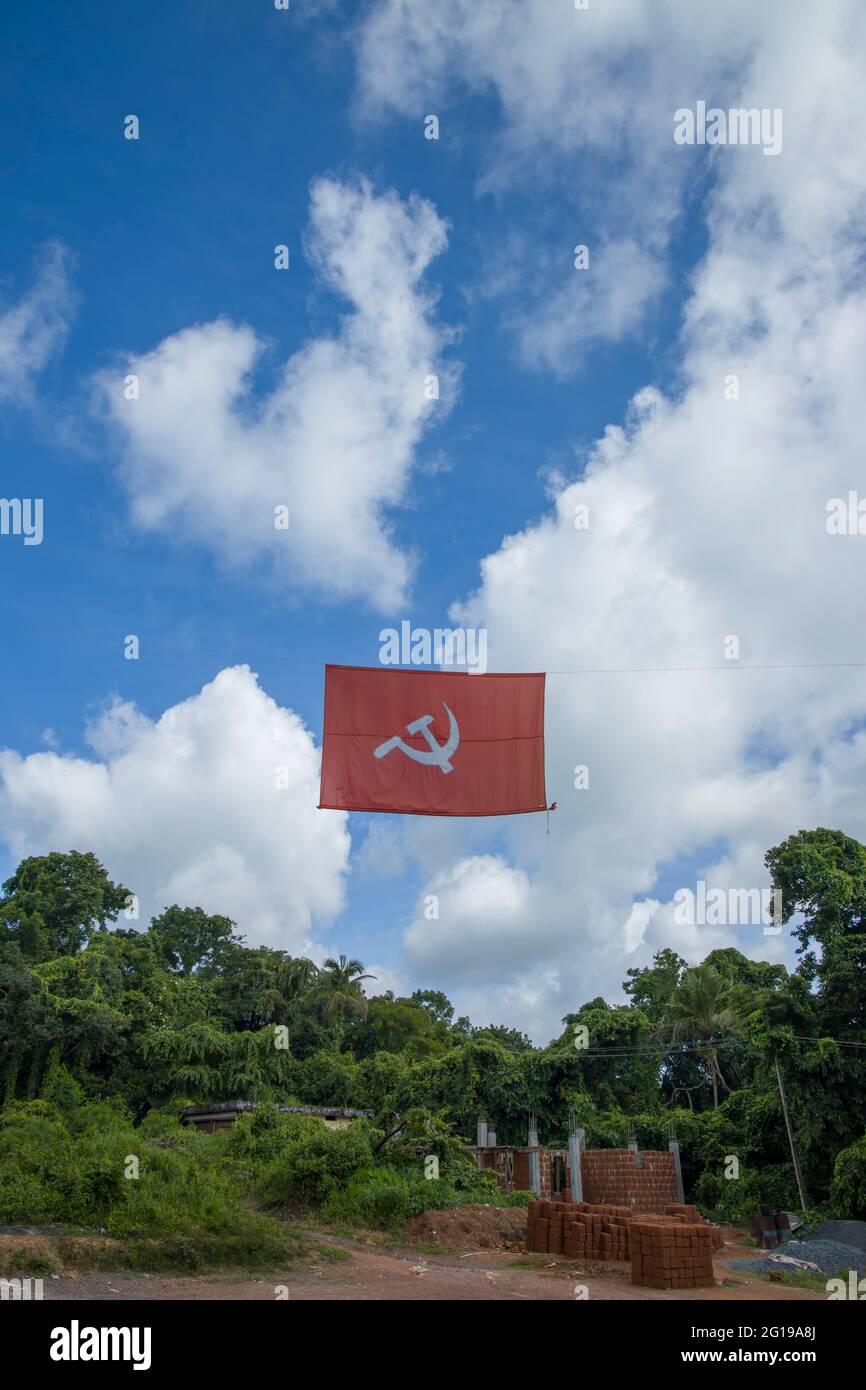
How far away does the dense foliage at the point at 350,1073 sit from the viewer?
16094mm

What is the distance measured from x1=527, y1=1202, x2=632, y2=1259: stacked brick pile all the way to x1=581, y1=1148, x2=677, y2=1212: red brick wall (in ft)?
19.4

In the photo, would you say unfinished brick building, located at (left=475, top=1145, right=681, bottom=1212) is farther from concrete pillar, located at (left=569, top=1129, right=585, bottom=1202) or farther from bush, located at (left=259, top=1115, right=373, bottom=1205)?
bush, located at (left=259, top=1115, right=373, bottom=1205)

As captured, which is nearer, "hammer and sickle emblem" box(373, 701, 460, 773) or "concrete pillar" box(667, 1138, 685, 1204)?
"hammer and sickle emblem" box(373, 701, 460, 773)

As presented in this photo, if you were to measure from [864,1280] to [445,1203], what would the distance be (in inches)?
286

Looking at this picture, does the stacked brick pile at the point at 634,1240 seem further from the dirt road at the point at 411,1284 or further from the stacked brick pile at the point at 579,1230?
the dirt road at the point at 411,1284

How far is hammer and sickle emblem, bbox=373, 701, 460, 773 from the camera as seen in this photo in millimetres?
10797

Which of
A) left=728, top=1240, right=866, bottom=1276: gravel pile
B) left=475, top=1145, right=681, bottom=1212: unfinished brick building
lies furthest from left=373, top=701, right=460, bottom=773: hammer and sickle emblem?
left=475, top=1145, right=681, bottom=1212: unfinished brick building

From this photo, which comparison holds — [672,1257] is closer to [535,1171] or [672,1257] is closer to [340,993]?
[535,1171]

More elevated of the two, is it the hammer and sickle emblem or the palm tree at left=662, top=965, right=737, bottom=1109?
the hammer and sickle emblem

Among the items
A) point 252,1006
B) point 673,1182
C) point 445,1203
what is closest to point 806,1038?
point 673,1182

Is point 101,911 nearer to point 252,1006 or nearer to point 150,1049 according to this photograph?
point 252,1006

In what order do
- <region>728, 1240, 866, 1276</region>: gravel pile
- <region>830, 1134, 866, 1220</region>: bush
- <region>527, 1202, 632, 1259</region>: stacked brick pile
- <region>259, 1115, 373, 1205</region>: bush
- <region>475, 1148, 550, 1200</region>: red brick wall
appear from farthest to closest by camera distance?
<region>475, 1148, 550, 1200</region>: red brick wall → <region>830, 1134, 866, 1220</region>: bush → <region>259, 1115, 373, 1205</region>: bush → <region>728, 1240, 866, 1276</region>: gravel pile → <region>527, 1202, 632, 1259</region>: stacked brick pile

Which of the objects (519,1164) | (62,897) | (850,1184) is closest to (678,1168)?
(519,1164)

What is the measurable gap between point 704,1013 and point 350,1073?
38.7ft
